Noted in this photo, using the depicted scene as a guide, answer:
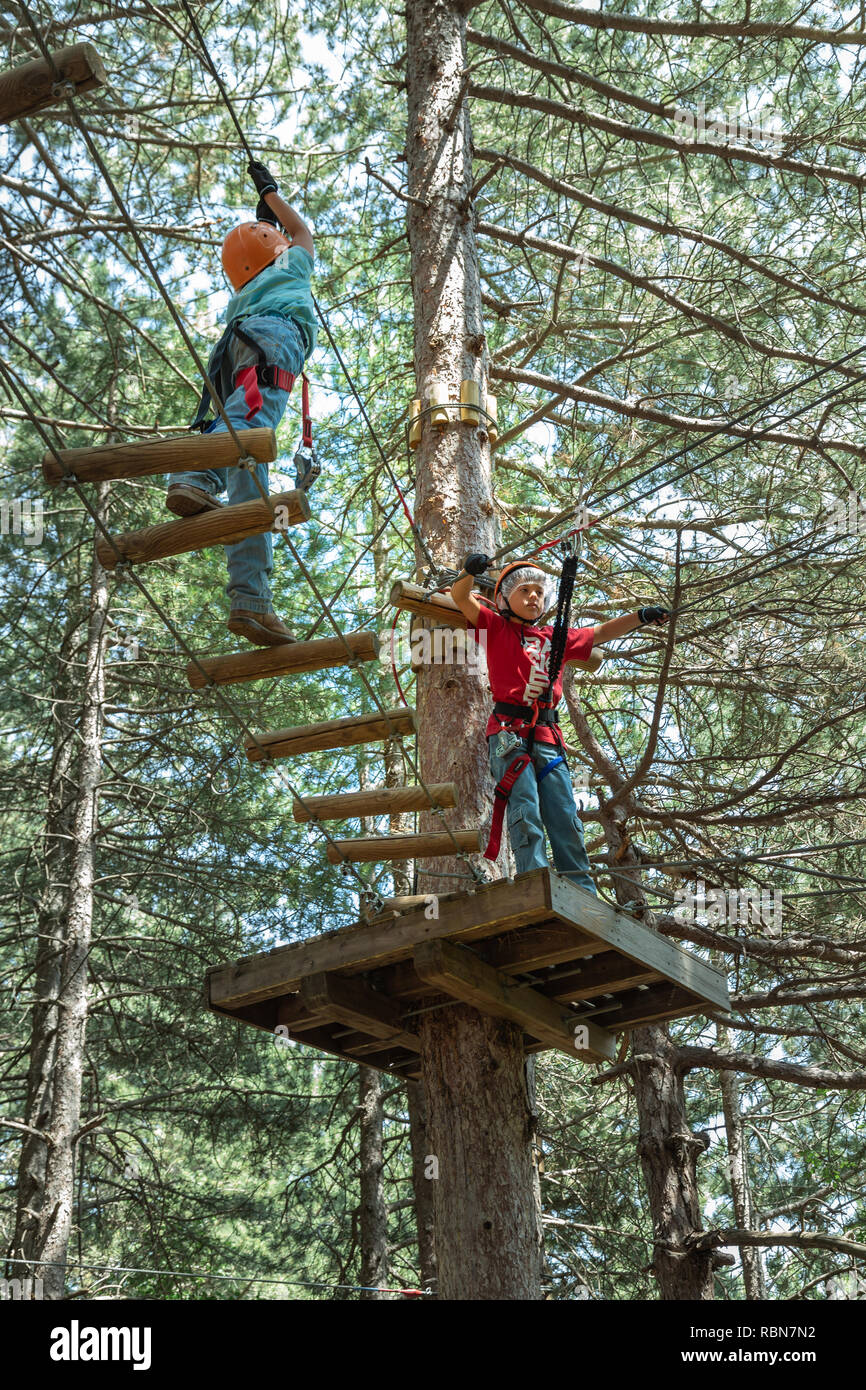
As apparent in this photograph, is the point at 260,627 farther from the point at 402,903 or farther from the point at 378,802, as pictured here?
the point at 402,903

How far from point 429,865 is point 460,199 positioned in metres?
3.21

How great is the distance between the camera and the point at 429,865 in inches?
228

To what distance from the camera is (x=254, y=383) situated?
14.9 feet

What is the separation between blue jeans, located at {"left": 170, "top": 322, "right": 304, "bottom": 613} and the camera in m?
4.41

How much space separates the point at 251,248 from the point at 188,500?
1438 millimetres

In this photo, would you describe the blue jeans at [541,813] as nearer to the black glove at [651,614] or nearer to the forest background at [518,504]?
the black glove at [651,614]

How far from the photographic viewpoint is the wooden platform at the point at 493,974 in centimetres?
404

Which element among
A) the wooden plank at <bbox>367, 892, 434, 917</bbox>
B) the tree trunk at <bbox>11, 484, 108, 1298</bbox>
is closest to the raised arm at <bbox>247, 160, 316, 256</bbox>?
the wooden plank at <bbox>367, 892, 434, 917</bbox>

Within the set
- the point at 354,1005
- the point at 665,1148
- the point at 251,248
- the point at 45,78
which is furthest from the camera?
the point at 665,1148

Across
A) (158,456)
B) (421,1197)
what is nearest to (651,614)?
(158,456)

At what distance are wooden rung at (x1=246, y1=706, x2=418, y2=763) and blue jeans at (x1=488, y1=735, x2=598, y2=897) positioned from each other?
16.2 inches

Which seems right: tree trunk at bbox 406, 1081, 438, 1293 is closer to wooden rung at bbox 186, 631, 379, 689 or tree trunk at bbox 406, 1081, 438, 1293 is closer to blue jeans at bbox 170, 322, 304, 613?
wooden rung at bbox 186, 631, 379, 689

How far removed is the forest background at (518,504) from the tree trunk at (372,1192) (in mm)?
23
